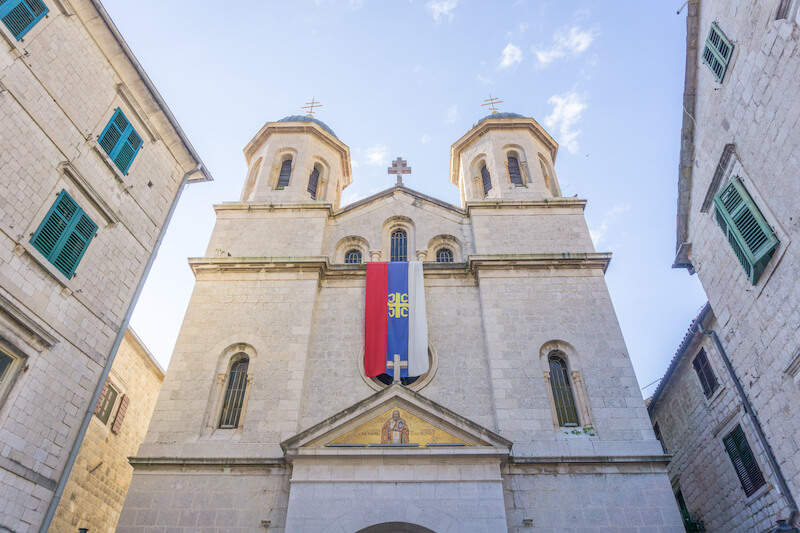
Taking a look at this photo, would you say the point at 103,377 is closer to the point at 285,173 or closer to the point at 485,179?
the point at 285,173

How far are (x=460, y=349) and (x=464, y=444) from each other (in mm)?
3061

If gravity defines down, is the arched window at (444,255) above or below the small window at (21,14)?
above

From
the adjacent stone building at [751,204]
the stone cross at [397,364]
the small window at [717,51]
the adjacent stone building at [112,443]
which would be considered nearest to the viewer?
the adjacent stone building at [751,204]

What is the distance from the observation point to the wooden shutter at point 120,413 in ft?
55.9

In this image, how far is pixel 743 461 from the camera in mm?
13836

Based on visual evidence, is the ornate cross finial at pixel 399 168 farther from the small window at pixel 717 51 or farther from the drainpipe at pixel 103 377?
the small window at pixel 717 51

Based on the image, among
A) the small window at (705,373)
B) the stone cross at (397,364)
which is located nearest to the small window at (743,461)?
the small window at (705,373)

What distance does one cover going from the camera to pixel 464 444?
1188 centimetres

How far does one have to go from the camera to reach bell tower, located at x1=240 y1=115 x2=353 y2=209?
64.2ft

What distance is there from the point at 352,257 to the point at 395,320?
12.5ft

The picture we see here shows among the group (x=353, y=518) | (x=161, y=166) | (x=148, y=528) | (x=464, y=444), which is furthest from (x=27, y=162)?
(x=464, y=444)

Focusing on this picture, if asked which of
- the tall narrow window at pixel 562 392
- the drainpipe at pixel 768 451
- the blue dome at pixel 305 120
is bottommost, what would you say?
the drainpipe at pixel 768 451

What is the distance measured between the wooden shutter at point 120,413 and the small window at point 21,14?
11.4 m

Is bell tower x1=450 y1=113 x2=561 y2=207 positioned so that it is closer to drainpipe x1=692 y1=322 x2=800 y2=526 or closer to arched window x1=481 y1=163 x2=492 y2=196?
arched window x1=481 y1=163 x2=492 y2=196
